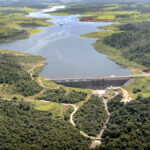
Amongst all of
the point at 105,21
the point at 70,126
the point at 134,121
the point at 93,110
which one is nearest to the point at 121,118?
the point at 134,121

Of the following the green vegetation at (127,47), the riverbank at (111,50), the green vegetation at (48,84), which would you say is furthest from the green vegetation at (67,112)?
the green vegetation at (127,47)

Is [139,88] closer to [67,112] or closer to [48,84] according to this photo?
[67,112]

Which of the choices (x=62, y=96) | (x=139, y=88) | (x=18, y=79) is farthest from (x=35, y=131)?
(x=139, y=88)

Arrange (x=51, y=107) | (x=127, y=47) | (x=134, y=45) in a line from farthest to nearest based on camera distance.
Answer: (x=134, y=45) → (x=127, y=47) → (x=51, y=107)

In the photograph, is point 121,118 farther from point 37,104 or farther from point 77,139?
point 37,104

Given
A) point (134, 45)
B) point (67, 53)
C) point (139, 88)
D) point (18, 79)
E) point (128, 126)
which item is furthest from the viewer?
point (134, 45)

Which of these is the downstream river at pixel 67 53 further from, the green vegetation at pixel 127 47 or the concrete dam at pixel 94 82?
the concrete dam at pixel 94 82
